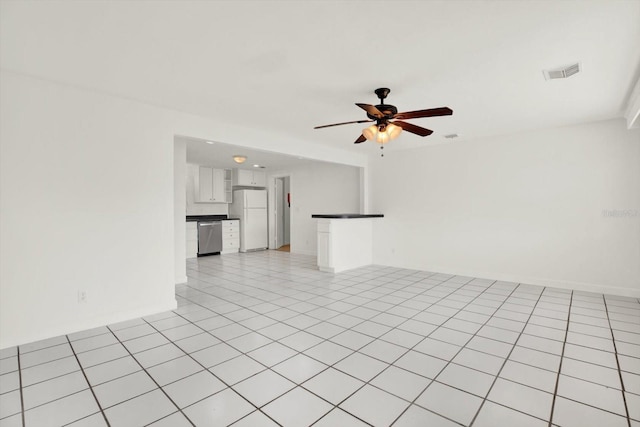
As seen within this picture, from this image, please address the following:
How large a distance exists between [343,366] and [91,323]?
257cm

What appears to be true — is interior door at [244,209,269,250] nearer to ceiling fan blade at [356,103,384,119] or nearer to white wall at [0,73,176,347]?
white wall at [0,73,176,347]

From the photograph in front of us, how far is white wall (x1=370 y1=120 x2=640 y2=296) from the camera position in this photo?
4.11m

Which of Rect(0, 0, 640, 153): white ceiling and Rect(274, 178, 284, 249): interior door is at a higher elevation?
Rect(0, 0, 640, 153): white ceiling

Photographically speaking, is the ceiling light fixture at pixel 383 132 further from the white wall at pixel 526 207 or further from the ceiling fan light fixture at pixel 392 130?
the white wall at pixel 526 207

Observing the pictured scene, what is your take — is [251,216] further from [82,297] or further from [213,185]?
[82,297]

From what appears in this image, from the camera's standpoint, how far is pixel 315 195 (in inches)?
313

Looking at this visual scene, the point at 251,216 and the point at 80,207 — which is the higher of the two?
the point at 80,207

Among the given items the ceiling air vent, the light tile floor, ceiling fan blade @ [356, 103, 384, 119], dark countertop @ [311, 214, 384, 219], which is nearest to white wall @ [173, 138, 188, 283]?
the light tile floor

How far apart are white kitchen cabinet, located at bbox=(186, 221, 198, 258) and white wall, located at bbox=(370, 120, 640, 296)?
4.66m

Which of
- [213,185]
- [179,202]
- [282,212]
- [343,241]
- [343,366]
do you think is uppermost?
[213,185]

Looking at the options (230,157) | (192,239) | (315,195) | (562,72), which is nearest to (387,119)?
(562,72)

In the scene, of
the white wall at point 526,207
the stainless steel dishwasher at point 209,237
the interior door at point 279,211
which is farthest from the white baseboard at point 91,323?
the interior door at point 279,211

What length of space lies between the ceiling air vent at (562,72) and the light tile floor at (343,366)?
7.85 ft

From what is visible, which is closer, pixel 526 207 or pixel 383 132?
pixel 383 132
